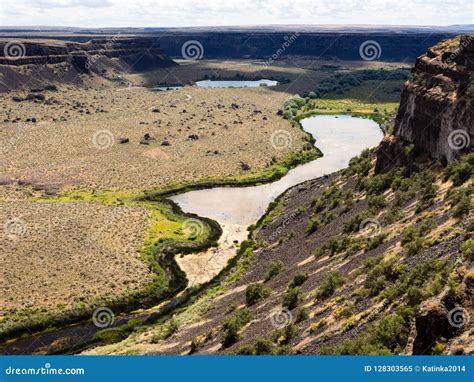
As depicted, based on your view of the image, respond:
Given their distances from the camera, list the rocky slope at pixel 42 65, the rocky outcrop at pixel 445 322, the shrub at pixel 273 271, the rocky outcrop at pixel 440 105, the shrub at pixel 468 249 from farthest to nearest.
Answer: the rocky slope at pixel 42 65, the rocky outcrop at pixel 440 105, the shrub at pixel 273 271, the shrub at pixel 468 249, the rocky outcrop at pixel 445 322

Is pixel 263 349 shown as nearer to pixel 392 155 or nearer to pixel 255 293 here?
pixel 255 293

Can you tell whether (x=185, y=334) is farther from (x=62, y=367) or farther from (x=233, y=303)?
(x=62, y=367)

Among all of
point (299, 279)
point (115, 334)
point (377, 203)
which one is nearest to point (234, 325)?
point (299, 279)

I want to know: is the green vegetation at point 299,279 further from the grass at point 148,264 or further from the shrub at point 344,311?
the grass at point 148,264

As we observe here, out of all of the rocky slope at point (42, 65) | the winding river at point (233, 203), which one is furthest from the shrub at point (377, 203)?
the rocky slope at point (42, 65)

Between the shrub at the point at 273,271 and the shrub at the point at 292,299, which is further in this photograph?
the shrub at the point at 273,271

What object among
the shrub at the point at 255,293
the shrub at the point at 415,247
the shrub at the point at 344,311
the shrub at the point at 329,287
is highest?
the shrub at the point at 255,293

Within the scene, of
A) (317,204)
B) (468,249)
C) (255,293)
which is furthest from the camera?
(317,204)

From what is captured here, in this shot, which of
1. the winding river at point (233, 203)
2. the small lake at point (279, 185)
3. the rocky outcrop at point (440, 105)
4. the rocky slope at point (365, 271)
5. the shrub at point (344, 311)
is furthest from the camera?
the small lake at point (279, 185)
